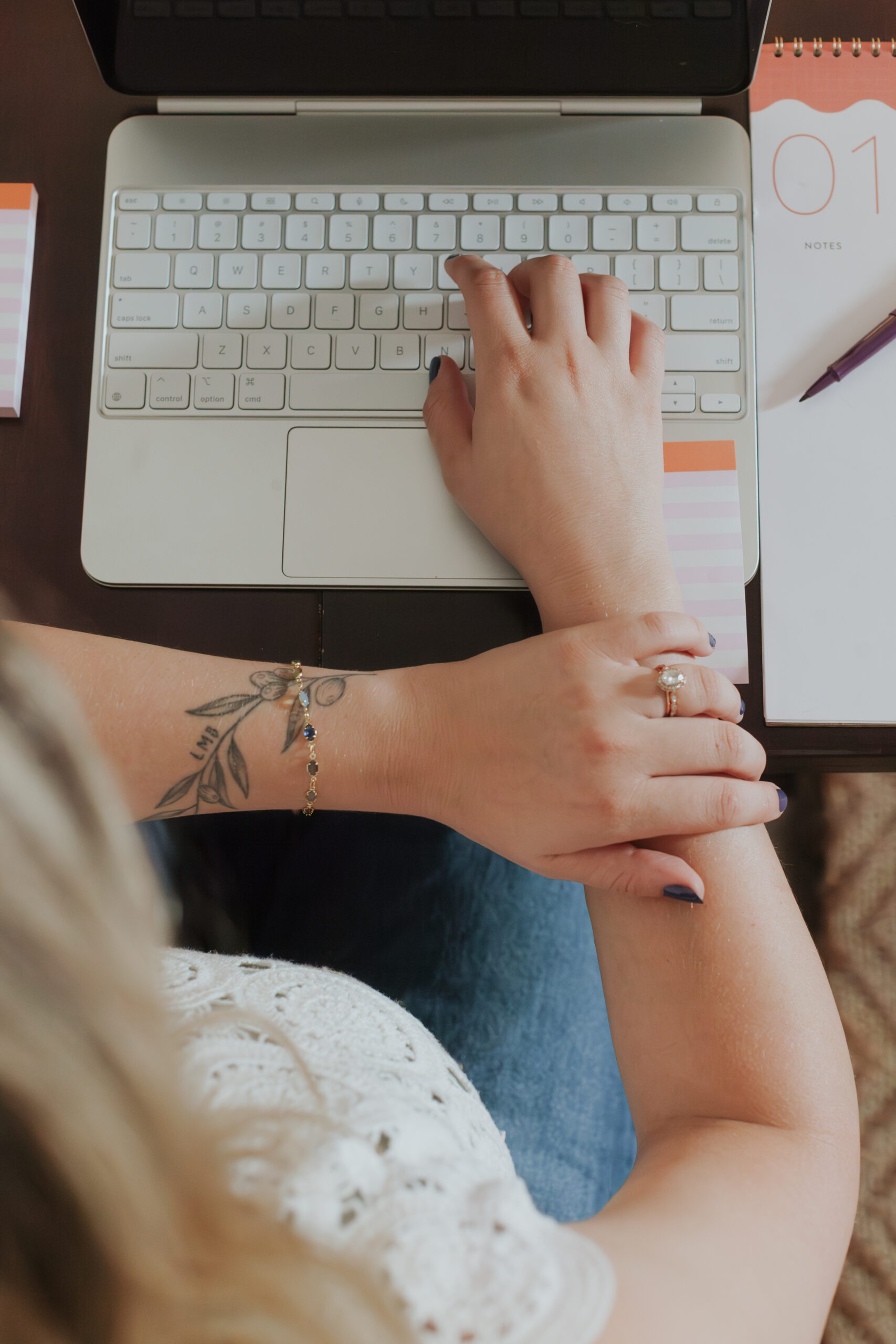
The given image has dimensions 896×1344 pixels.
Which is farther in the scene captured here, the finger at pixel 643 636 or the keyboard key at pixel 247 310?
the keyboard key at pixel 247 310

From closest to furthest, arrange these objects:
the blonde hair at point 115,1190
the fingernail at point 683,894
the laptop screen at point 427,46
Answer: the blonde hair at point 115,1190, the fingernail at point 683,894, the laptop screen at point 427,46

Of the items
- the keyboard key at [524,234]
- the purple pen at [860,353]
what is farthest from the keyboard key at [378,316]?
the purple pen at [860,353]

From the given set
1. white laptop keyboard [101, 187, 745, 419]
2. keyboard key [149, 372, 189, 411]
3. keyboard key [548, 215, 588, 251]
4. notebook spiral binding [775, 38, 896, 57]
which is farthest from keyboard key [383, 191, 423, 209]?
notebook spiral binding [775, 38, 896, 57]

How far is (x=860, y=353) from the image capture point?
0.63 meters

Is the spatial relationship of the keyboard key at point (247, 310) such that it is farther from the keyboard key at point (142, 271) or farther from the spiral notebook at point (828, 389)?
the spiral notebook at point (828, 389)

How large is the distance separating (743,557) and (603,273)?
25 cm

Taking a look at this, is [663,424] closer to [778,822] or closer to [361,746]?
[361,746]

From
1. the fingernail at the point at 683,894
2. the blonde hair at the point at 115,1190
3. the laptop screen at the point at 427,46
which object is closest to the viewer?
the blonde hair at the point at 115,1190

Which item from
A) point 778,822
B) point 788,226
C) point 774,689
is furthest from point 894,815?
point 788,226

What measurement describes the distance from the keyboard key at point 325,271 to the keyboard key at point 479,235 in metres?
0.10

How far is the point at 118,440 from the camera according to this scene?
0.63 meters

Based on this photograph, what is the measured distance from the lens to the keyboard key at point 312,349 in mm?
639

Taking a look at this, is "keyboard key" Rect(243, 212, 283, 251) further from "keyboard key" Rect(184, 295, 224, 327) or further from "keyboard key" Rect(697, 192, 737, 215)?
"keyboard key" Rect(697, 192, 737, 215)

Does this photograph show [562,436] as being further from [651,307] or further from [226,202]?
[226,202]
